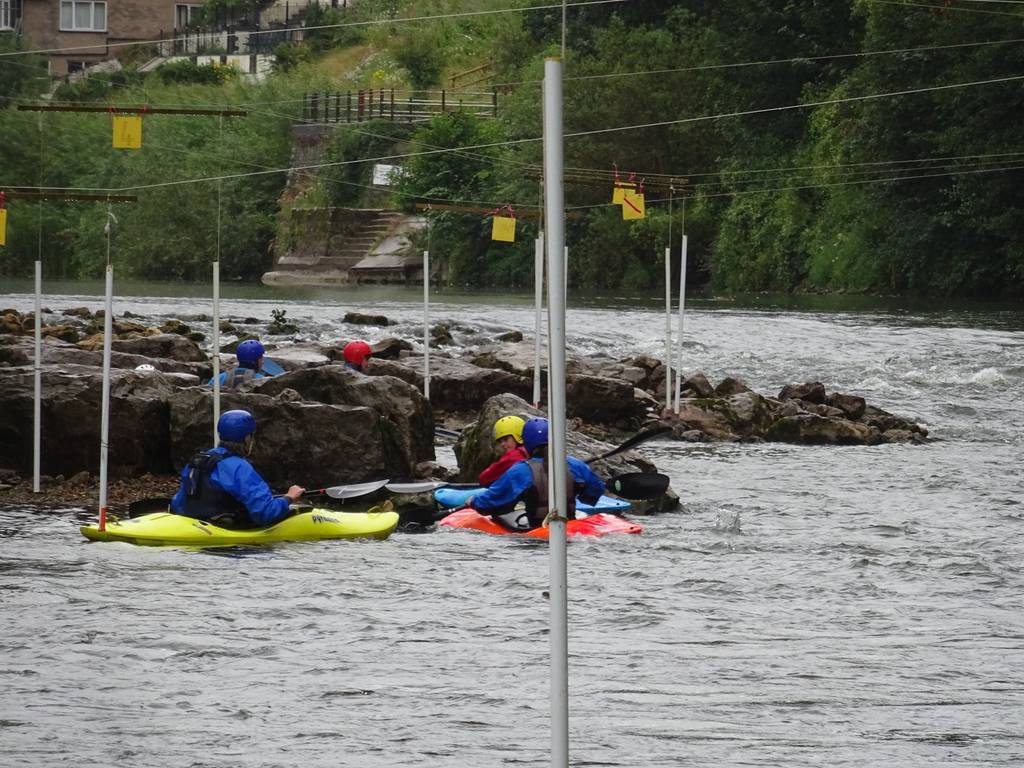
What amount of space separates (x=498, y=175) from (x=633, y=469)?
39990 millimetres

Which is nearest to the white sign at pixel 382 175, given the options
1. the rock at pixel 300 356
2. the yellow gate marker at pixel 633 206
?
the rock at pixel 300 356

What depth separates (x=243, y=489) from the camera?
1061 cm

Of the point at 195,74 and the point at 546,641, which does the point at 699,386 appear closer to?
the point at 546,641

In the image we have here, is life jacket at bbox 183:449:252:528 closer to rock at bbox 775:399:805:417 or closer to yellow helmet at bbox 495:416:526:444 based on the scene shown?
yellow helmet at bbox 495:416:526:444

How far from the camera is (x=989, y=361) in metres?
24.5

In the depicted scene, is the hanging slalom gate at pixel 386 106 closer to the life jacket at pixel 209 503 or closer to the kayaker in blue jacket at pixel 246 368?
the kayaker in blue jacket at pixel 246 368

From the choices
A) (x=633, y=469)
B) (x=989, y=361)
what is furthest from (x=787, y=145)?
(x=633, y=469)

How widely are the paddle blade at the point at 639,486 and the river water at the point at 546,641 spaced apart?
0.23 metres

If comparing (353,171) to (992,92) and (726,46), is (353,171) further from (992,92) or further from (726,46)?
(992,92)

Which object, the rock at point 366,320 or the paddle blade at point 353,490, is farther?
the rock at point 366,320

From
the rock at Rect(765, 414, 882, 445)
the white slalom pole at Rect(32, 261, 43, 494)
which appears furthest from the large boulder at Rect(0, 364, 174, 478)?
the rock at Rect(765, 414, 882, 445)

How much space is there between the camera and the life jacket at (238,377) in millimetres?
14289

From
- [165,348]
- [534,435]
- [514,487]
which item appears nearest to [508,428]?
[514,487]

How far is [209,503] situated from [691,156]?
4137cm
